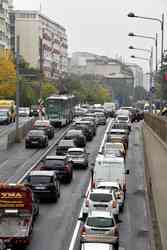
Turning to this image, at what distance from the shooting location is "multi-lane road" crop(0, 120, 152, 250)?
89.5 feet

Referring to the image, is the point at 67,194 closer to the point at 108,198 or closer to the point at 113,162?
the point at 113,162

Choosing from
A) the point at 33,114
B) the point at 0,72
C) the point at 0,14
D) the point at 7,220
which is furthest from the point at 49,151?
the point at 0,14

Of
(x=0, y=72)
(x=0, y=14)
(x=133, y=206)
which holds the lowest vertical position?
(x=133, y=206)

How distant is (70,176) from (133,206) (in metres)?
7.76

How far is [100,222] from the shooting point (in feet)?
83.7

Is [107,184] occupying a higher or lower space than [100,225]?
higher

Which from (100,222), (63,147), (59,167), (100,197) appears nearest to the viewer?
(100,222)

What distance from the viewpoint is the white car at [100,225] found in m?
Result: 25.0

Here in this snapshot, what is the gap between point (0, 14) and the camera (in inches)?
5423

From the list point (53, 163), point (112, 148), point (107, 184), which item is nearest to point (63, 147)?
point (112, 148)

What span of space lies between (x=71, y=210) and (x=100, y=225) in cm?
846

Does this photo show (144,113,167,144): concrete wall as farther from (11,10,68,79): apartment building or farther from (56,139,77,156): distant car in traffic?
(11,10,68,79): apartment building

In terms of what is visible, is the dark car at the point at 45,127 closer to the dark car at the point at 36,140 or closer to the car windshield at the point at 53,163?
the dark car at the point at 36,140

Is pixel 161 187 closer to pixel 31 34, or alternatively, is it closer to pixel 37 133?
pixel 37 133
